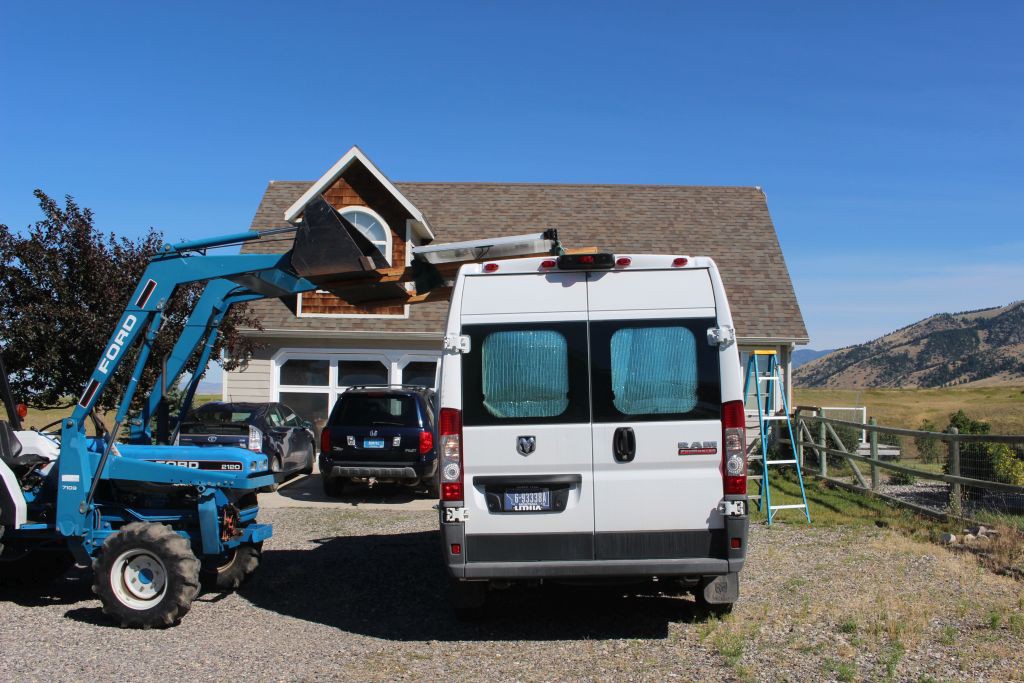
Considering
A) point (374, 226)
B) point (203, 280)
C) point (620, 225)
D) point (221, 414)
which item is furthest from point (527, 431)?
point (620, 225)

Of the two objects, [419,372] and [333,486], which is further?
[419,372]

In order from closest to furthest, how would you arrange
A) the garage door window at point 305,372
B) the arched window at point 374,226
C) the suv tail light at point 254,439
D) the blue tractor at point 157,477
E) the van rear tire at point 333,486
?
the blue tractor at point 157,477
the suv tail light at point 254,439
the van rear tire at point 333,486
the garage door window at point 305,372
the arched window at point 374,226

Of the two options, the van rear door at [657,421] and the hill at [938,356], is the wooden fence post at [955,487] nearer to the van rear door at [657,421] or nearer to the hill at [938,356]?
the van rear door at [657,421]

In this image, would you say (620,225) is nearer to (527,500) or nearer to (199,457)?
(199,457)

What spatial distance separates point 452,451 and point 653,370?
1.51m

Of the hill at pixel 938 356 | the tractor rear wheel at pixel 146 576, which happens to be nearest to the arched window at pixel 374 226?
the tractor rear wheel at pixel 146 576

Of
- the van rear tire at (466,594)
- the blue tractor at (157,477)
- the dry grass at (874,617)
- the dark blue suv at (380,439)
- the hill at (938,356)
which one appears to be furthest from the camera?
the hill at (938,356)

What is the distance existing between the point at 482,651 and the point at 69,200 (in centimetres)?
1069

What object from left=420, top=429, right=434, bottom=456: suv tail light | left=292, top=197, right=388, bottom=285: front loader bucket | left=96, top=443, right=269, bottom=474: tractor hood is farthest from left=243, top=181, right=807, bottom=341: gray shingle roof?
left=292, top=197, right=388, bottom=285: front loader bucket

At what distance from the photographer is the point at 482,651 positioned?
21.3 feet

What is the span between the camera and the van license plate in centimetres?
650

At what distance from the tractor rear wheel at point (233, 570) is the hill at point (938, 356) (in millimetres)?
109283

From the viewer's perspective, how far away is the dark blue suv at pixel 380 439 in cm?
1371

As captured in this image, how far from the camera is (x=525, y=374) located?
21.6 feet
